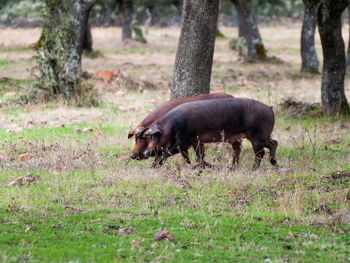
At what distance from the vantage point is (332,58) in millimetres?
14117

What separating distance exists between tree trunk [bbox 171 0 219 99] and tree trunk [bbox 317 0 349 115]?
3.40 m

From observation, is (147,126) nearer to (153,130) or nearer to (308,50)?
(153,130)

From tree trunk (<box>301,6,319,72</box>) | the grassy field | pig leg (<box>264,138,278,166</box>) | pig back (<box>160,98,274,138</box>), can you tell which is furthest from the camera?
tree trunk (<box>301,6,319,72</box>)

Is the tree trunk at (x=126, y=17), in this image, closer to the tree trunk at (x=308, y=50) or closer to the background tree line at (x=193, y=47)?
the tree trunk at (x=308, y=50)

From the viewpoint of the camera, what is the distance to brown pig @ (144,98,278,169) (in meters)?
9.51

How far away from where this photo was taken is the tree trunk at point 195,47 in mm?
11430

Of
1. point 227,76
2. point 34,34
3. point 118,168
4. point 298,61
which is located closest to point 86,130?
point 118,168

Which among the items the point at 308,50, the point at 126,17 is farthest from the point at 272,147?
the point at 126,17

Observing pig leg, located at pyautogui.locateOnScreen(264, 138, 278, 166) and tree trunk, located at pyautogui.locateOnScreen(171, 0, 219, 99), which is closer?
pig leg, located at pyautogui.locateOnScreen(264, 138, 278, 166)

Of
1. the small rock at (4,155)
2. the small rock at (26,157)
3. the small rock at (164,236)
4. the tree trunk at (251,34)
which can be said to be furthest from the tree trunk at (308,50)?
the small rock at (164,236)

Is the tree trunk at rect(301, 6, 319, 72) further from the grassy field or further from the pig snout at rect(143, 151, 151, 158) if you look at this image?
the pig snout at rect(143, 151, 151, 158)

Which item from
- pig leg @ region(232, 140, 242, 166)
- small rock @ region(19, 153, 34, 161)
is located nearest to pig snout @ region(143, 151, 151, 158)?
pig leg @ region(232, 140, 242, 166)

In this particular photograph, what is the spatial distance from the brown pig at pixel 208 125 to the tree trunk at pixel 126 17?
1112 inches

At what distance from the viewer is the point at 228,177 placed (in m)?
8.66
